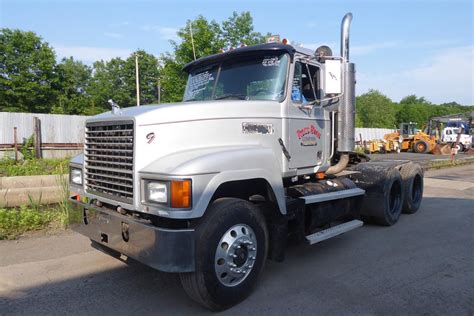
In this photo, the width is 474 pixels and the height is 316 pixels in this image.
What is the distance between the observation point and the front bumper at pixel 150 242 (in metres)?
3.12

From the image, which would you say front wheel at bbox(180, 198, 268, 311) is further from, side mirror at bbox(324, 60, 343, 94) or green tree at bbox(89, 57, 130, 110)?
green tree at bbox(89, 57, 130, 110)

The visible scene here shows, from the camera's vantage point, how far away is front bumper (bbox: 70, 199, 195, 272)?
3.12m

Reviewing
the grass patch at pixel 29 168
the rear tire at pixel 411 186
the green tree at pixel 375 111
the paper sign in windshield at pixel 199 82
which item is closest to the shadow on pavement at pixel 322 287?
the rear tire at pixel 411 186

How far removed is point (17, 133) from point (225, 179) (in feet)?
58.2

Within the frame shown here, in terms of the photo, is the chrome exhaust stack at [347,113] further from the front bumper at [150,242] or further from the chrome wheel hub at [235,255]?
the front bumper at [150,242]

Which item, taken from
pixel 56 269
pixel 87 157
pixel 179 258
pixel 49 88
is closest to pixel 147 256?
pixel 179 258

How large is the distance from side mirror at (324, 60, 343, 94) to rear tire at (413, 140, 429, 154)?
27445mm

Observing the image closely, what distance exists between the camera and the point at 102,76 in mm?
56938

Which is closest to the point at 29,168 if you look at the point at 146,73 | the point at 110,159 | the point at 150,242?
the point at 110,159

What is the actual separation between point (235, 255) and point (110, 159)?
163 cm

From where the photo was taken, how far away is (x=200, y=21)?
59.1 ft

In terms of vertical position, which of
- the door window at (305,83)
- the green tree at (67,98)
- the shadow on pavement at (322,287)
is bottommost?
the shadow on pavement at (322,287)

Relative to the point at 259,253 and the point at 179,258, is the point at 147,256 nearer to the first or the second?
the point at 179,258

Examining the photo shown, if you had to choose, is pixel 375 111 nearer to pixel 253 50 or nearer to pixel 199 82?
pixel 199 82
